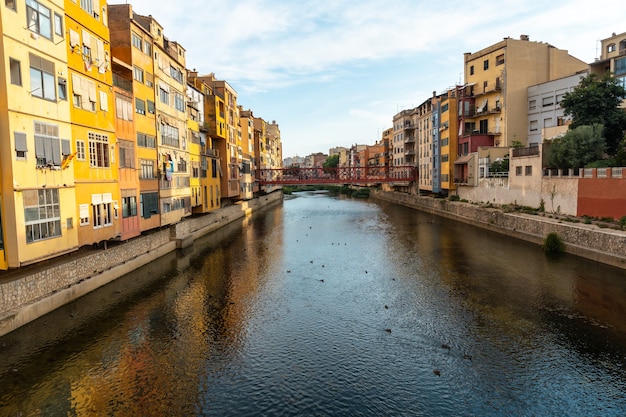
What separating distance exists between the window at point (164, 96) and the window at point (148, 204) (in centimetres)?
857

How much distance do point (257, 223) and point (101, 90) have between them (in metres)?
34.7

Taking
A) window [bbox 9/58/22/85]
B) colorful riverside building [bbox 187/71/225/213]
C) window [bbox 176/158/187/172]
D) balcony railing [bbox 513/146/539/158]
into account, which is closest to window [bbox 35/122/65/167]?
window [bbox 9/58/22/85]

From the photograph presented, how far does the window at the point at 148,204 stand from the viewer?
30.8m

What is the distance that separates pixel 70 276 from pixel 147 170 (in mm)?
13162

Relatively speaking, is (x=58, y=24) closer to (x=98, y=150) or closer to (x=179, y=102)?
(x=98, y=150)

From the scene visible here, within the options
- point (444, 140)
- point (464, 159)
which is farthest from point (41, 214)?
point (444, 140)

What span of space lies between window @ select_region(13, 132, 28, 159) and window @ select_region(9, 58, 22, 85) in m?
2.34

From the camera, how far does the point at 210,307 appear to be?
2172 cm

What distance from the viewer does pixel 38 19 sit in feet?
64.3

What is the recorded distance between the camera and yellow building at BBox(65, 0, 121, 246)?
22484 mm

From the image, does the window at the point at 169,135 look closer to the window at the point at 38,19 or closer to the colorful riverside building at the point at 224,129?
the colorful riverside building at the point at 224,129

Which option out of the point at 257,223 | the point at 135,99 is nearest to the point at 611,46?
the point at 257,223

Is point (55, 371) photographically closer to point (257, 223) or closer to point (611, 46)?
point (257, 223)

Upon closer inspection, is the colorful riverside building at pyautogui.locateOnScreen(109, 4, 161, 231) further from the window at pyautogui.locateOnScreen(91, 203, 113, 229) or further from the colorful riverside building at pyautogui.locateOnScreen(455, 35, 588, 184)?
the colorful riverside building at pyautogui.locateOnScreen(455, 35, 588, 184)
